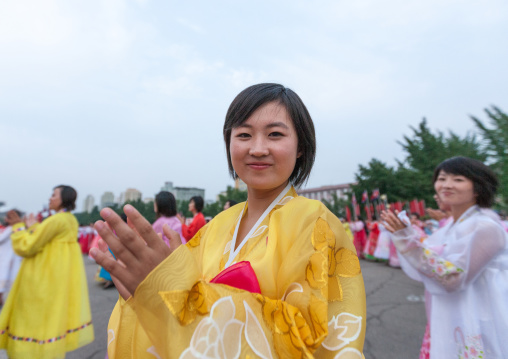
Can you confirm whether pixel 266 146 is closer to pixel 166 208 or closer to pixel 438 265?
pixel 438 265

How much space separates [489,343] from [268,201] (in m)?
1.52

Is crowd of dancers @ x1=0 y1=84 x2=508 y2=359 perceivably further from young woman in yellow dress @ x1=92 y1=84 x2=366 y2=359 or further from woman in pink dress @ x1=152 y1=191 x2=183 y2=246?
woman in pink dress @ x1=152 y1=191 x2=183 y2=246

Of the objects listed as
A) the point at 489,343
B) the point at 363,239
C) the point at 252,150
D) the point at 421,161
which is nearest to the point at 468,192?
the point at 489,343

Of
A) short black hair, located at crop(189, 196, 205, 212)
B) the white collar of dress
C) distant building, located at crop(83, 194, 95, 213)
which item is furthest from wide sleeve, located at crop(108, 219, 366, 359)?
distant building, located at crop(83, 194, 95, 213)

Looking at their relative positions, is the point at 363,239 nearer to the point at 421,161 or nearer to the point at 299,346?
the point at 421,161

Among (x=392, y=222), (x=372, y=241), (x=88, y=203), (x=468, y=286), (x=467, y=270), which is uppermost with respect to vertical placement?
(x=392, y=222)

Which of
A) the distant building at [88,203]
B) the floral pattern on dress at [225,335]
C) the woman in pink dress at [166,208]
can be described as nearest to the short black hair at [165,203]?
the woman in pink dress at [166,208]

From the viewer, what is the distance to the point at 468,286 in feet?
5.63

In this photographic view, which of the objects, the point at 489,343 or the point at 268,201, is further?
the point at 489,343

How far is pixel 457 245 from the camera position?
1.79 meters

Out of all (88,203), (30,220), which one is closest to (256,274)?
(30,220)

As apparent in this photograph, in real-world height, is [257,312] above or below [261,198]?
below

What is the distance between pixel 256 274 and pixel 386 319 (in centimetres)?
396

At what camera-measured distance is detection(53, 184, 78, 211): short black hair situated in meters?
3.27
